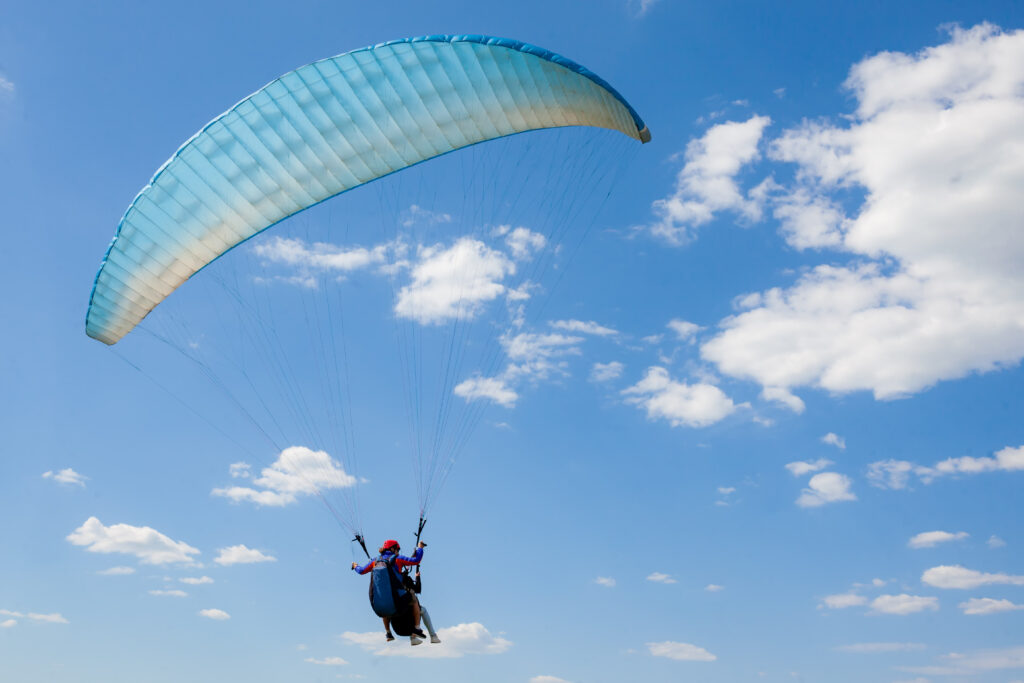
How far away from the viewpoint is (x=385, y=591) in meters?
14.3

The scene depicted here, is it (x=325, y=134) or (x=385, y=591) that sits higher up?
(x=325, y=134)

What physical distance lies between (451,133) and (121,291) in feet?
21.8

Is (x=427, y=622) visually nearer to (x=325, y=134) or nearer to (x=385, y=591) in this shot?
(x=385, y=591)

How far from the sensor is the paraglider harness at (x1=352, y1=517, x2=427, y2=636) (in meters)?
14.3

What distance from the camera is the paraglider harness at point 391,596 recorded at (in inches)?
563

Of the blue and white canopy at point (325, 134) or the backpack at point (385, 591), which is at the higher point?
the blue and white canopy at point (325, 134)

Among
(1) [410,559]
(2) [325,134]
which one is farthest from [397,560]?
Answer: (2) [325,134]

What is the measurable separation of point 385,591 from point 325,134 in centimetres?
786

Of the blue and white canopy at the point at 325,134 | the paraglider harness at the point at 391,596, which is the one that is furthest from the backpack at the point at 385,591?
the blue and white canopy at the point at 325,134

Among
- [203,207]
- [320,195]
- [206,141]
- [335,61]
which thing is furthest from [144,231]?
[335,61]

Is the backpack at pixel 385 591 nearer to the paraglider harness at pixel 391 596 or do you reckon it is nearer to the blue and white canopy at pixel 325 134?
the paraglider harness at pixel 391 596

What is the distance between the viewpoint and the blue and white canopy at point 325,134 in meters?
14.4

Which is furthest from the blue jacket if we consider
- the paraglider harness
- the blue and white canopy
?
the blue and white canopy

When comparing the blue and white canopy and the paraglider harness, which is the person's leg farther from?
the blue and white canopy
